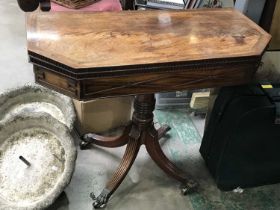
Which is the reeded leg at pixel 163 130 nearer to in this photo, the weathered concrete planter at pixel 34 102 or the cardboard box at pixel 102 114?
the cardboard box at pixel 102 114

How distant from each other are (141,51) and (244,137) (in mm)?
636

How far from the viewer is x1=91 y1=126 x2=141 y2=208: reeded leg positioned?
155 cm

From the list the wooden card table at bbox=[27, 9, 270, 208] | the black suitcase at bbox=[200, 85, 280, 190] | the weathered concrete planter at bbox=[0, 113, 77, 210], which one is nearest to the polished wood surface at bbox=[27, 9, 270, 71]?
the wooden card table at bbox=[27, 9, 270, 208]

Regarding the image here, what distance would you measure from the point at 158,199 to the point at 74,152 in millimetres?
449

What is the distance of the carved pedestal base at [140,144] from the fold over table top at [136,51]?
299 mm

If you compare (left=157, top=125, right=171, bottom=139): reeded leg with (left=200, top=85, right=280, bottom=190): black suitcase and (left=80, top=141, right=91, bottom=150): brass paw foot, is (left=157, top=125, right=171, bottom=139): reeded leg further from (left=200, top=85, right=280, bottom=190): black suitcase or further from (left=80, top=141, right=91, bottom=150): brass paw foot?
(left=80, top=141, right=91, bottom=150): brass paw foot

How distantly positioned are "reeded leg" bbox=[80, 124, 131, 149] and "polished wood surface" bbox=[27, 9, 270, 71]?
51cm

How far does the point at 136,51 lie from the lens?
3.91ft

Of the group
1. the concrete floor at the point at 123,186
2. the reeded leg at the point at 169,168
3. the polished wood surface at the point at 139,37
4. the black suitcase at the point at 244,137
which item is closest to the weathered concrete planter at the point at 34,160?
the concrete floor at the point at 123,186

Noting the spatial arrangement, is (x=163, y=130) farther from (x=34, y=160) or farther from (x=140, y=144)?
(x=34, y=160)

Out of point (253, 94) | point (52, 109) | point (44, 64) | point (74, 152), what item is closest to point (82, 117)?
point (52, 109)

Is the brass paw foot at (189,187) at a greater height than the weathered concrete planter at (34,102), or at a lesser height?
lesser

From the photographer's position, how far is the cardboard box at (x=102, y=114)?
1.78 meters

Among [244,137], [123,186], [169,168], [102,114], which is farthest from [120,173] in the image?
[244,137]
